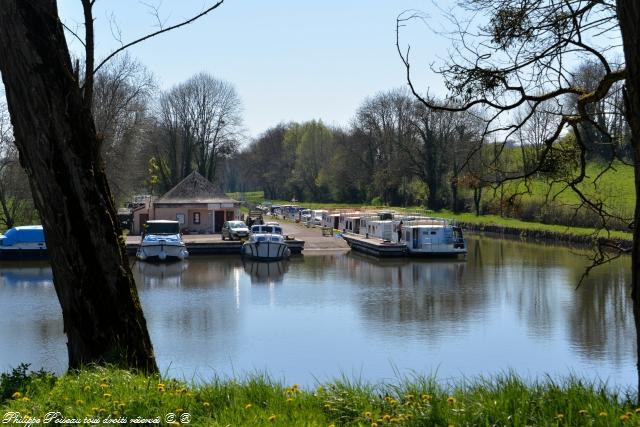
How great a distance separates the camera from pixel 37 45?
5.73m

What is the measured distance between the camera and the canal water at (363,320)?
1491 cm

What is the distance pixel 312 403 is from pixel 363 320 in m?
15.4

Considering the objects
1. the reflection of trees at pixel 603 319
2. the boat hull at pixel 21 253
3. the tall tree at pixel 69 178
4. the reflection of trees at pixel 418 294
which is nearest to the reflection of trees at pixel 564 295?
the reflection of trees at pixel 603 319

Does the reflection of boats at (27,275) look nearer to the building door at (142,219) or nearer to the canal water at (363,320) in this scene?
the canal water at (363,320)

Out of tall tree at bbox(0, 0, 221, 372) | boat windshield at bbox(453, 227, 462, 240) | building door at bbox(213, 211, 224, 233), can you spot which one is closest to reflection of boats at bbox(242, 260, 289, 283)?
boat windshield at bbox(453, 227, 462, 240)

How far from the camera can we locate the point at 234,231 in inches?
1602

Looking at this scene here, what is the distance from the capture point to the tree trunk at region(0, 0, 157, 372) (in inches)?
226

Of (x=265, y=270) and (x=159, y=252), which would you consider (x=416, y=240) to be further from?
(x=159, y=252)

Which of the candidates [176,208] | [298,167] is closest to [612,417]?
[176,208]

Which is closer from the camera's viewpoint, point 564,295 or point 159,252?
point 564,295

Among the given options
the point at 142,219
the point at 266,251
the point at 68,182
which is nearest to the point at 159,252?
the point at 266,251

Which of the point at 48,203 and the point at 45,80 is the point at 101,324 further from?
the point at 45,80

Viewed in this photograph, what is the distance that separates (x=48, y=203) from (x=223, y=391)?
2057mm

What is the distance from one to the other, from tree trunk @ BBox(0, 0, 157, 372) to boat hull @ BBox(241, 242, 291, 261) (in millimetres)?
28972
